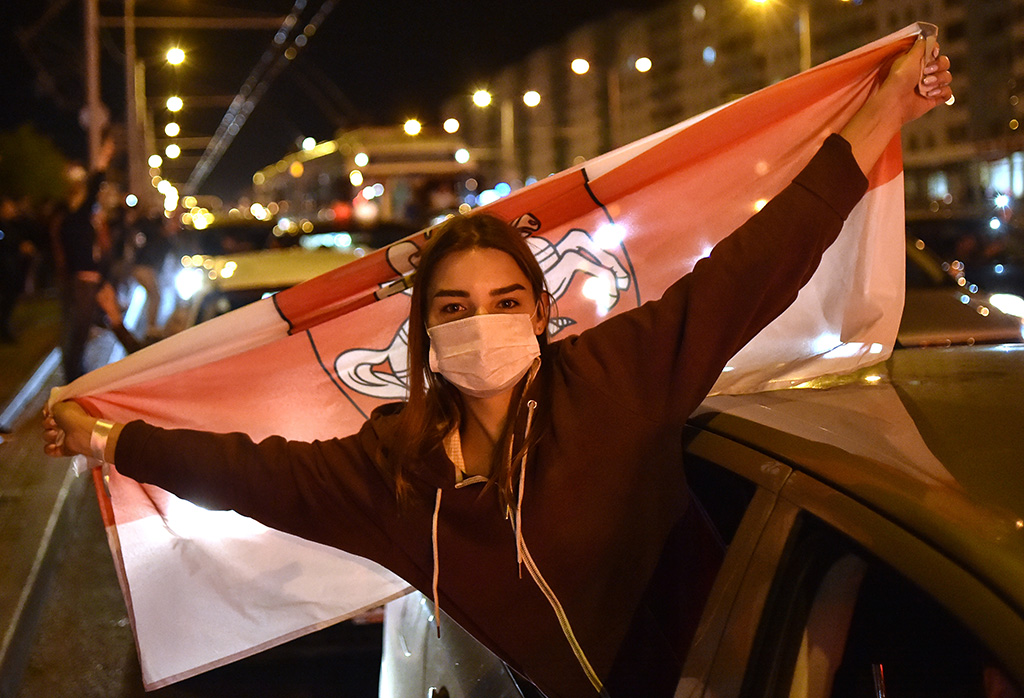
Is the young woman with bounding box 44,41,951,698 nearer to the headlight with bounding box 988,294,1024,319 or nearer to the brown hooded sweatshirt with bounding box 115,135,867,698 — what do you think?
the brown hooded sweatshirt with bounding box 115,135,867,698

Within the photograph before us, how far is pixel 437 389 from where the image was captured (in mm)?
2543

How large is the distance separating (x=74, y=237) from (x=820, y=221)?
340 inches

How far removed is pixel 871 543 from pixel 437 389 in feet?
3.97

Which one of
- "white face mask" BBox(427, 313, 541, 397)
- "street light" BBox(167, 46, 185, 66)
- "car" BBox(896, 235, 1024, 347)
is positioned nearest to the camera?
"white face mask" BBox(427, 313, 541, 397)

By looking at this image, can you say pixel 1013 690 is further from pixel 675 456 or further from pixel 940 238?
pixel 940 238

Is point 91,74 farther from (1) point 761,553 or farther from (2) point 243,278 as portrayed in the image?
(1) point 761,553

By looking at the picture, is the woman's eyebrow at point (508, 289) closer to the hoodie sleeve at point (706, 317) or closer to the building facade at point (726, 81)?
the hoodie sleeve at point (706, 317)

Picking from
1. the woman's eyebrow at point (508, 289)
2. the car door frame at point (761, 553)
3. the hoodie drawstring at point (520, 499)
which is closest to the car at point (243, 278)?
the woman's eyebrow at point (508, 289)

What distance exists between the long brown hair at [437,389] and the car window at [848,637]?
0.64m

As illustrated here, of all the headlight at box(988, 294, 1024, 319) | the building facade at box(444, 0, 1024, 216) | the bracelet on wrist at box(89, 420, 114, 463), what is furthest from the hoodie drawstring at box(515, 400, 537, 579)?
the building facade at box(444, 0, 1024, 216)

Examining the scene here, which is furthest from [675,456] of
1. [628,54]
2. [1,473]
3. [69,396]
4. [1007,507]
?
[628,54]

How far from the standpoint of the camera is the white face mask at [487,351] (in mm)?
→ 2387

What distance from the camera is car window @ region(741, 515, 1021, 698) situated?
5.96ft

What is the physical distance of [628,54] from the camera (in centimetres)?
8231
